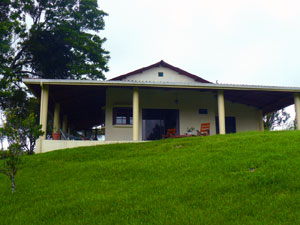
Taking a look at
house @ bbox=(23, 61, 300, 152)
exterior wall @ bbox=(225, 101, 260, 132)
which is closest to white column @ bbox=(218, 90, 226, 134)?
house @ bbox=(23, 61, 300, 152)

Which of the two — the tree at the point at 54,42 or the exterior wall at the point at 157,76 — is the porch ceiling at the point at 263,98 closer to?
the exterior wall at the point at 157,76

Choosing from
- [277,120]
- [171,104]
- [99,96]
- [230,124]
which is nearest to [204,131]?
[171,104]

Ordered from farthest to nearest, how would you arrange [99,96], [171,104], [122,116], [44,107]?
[171,104] → [99,96] → [122,116] → [44,107]

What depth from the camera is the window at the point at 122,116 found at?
18448 millimetres

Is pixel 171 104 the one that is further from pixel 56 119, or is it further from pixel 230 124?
pixel 56 119

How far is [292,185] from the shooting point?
23.8 ft

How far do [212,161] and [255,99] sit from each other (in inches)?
444

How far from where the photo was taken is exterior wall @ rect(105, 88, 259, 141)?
18297 millimetres

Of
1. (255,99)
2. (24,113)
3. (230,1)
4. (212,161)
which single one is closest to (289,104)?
(255,99)

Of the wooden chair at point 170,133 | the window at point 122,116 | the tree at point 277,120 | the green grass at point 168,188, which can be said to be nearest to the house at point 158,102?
the window at point 122,116

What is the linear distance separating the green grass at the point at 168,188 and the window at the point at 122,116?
6.61 m

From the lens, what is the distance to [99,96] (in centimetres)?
1892

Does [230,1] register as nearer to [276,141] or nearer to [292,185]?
[276,141]

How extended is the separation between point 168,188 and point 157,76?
14.2 meters
